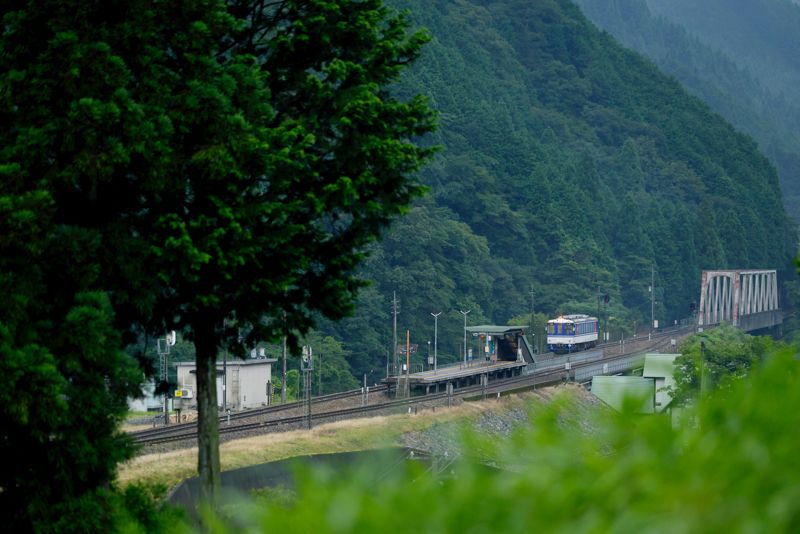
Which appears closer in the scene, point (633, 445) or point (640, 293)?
point (633, 445)

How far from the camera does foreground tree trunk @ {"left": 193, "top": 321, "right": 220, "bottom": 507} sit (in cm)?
1397

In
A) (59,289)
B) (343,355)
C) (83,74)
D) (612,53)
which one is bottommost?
(343,355)

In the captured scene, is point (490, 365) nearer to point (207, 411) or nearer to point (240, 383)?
point (240, 383)

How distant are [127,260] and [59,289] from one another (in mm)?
790

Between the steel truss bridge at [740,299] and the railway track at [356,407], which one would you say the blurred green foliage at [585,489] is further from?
the steel truss bridge at [740,299]

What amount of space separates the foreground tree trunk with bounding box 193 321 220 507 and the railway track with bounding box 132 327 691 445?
1320cm

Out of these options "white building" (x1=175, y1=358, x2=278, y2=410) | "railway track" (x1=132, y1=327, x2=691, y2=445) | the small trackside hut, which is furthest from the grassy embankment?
the small trackside hut

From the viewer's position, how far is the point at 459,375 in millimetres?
63781

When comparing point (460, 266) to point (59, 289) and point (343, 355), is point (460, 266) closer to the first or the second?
point (343, 355)

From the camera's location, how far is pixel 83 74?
41.1ft

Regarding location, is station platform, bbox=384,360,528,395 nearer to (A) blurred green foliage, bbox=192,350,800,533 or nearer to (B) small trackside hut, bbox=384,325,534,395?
(B) small trackside hut, bbox=384,325,534,395

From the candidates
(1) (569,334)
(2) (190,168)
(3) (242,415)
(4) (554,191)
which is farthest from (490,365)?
(4) (554,191)

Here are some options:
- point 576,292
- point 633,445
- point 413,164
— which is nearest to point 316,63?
point 413,164

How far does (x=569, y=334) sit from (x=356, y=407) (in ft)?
130
